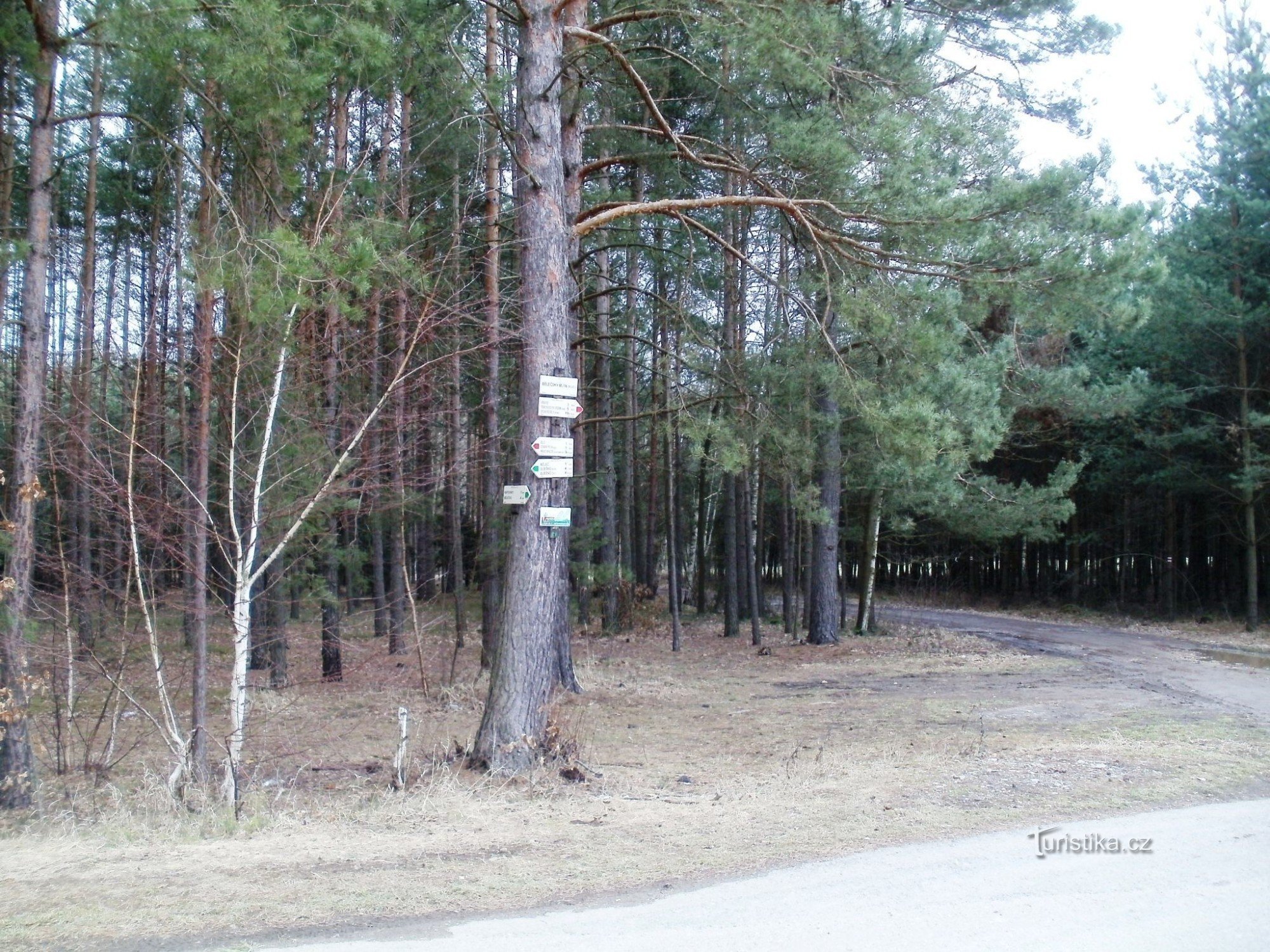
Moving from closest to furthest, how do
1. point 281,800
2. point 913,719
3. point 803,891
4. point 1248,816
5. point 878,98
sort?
point 803,891 < point 1248,816 < point 281,800 < point 878,98 < point 913,719

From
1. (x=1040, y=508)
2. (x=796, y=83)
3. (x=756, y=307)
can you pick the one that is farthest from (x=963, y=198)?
(x=1040, y=508)

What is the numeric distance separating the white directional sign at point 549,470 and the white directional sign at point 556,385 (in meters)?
0.59

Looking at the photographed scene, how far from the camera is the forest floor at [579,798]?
16.9ft

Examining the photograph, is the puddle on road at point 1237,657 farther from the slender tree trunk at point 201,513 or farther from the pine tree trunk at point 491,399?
the slender tree trunk at point 201,513

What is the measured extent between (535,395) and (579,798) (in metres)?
3.43

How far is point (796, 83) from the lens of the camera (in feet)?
31.1

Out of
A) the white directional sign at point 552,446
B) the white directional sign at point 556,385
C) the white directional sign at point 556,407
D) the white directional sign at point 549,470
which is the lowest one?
the white directional sign at point 549,470

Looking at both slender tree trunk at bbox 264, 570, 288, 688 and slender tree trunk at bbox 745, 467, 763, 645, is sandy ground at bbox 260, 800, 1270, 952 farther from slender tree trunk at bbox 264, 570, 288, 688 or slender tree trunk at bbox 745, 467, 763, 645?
slender tree trunk at bbox 745, 467, 763, 645

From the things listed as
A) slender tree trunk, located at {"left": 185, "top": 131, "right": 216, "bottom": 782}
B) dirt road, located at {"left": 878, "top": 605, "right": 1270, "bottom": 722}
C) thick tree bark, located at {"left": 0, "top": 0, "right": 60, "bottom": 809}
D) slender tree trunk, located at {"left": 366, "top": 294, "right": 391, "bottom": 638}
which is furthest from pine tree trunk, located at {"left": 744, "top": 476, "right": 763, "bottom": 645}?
thick tree bark, located at {"left": 0, "top": 0, "right": 60, "bottom": 809}

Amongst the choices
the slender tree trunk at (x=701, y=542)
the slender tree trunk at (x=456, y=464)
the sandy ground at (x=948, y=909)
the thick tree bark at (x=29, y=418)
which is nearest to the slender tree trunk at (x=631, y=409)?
the slender tree trunk at (x=701, y=542)

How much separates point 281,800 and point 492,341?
420cm

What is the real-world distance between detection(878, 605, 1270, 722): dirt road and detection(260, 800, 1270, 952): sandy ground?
7.18m

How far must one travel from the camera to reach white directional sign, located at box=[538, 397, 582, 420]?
8.77 meters

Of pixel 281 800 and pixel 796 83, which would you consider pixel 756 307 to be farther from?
pixel 281 800
